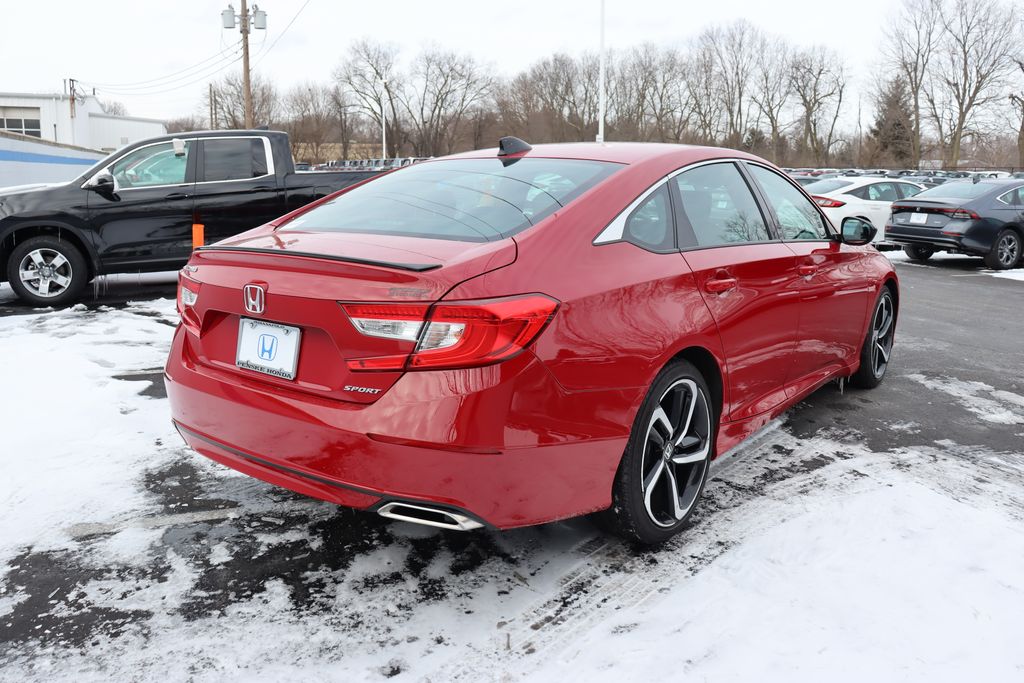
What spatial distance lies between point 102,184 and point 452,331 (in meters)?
7.43

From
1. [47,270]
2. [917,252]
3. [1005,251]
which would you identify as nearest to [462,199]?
[47,270]

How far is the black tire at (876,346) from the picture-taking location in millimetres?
5184

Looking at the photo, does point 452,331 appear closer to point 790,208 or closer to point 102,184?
point 790,208

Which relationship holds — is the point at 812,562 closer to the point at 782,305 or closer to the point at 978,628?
the point at 978,628

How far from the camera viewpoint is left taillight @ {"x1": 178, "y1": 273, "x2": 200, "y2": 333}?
2.98m

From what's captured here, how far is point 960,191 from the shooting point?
14109 mm

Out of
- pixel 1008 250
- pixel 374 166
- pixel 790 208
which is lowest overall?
pixel 1008 250

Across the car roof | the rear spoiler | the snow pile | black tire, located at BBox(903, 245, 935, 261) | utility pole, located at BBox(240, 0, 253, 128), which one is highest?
utility pole, located at BBox(240, 0, 253, 128)

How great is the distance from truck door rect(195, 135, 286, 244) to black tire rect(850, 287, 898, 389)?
6465 mm

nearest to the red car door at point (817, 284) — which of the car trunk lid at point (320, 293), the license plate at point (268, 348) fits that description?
the car trunk lid at point (320, 293)

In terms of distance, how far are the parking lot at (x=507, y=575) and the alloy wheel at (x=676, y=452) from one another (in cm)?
17

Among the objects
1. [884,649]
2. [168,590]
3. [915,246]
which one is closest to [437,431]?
[168,590]

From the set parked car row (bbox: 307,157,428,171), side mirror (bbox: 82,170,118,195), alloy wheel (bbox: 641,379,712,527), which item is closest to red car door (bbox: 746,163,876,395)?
alloy wheel (bbox: 641,379,712,527)

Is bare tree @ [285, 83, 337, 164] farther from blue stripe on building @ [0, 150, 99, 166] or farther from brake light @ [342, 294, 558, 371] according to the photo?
brake light @ [342, 294, 558, 371]
